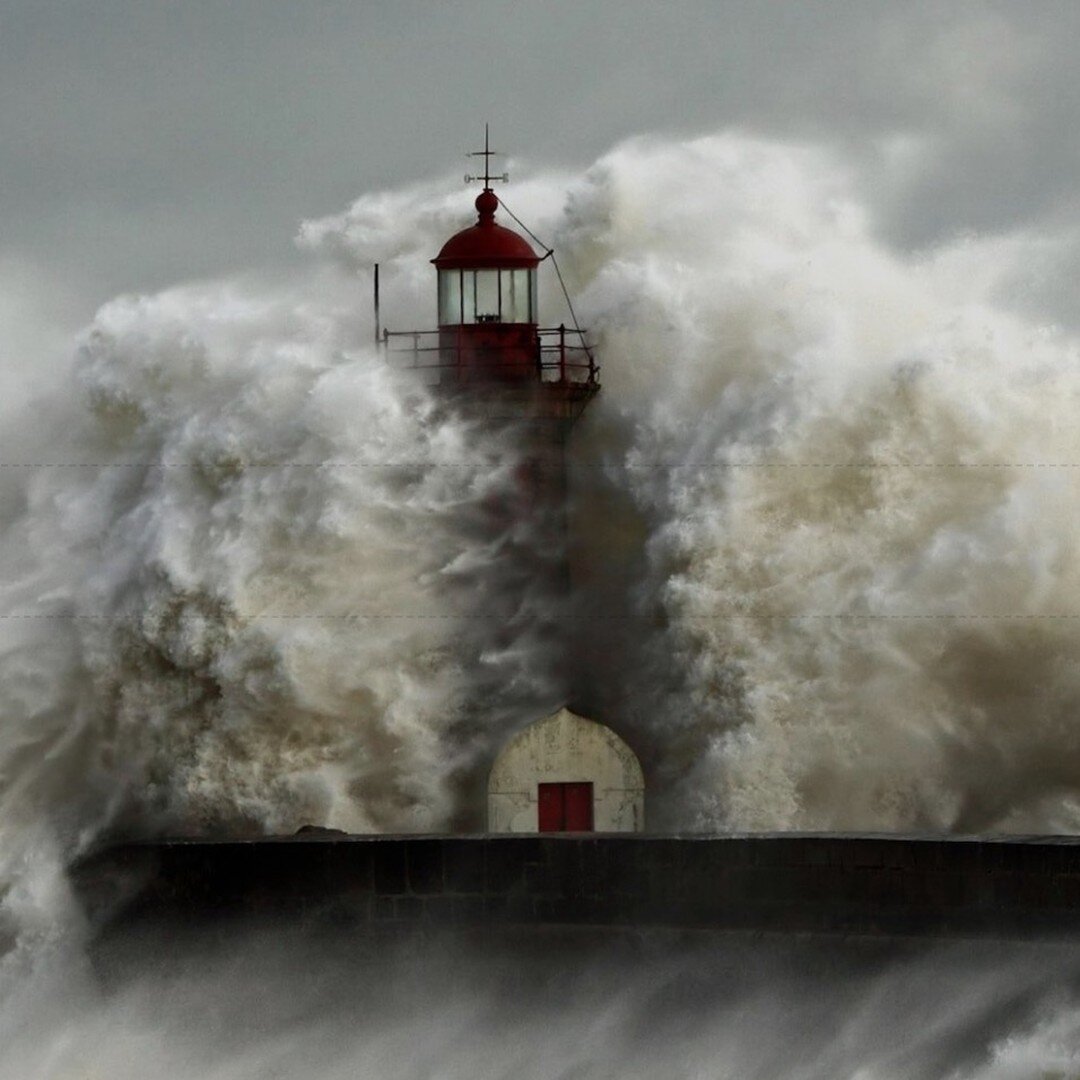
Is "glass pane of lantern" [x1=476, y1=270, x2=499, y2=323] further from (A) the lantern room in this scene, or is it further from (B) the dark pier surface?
(B) the dark pier surface

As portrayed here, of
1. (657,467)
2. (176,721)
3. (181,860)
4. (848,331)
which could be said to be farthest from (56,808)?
(848,331)

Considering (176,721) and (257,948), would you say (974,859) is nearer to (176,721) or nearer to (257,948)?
(257,948)

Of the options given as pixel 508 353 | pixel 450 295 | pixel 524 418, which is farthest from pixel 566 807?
pixel 450 295

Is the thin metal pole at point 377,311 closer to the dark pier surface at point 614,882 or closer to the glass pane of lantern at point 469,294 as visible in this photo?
the glass pane of lantern at point 469,294

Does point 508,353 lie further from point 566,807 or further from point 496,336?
point 566,807

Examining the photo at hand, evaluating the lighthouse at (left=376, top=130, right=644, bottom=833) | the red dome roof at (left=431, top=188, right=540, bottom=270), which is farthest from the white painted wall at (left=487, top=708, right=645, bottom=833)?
the red dome roof at (left=431, top=188, right=540, bottom=270)

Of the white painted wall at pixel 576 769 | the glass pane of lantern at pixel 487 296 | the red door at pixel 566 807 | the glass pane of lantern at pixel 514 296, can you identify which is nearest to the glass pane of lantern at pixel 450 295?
the glass pane of lantern at pixel 487 296
